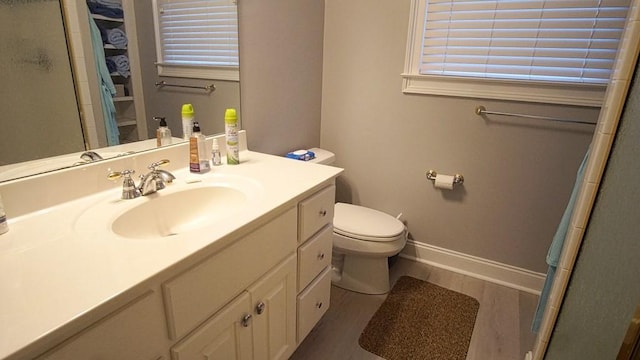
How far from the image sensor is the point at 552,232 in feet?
6.39

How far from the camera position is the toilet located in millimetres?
1853

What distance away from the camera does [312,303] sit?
1.44m

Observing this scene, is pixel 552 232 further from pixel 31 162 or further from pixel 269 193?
pixel 31 162

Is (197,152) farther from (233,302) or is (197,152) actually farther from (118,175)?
(233,302)

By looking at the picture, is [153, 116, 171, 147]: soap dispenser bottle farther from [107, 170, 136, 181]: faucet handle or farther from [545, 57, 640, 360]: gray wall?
[545, 57, 640, 360]: gray wall

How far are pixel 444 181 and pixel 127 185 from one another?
1642mm

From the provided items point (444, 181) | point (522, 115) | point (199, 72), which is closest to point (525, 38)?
point (522, 115)

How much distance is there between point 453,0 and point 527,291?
1.69m

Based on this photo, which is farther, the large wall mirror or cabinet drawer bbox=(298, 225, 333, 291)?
cabinet drawer bbox=(298, 225, 333, 291)

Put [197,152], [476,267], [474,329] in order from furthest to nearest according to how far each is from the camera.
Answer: [476,267]
[474,329]
[197,152]

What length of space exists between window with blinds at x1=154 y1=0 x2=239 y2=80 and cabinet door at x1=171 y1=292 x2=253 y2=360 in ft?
2.93

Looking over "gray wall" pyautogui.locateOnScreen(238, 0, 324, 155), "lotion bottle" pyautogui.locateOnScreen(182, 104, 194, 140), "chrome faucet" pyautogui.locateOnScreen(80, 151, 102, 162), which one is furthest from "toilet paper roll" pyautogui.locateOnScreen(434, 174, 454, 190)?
"chrome faucet" pyautogui.locateOnScreen(80, 151, 102, 162)

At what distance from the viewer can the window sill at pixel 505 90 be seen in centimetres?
171

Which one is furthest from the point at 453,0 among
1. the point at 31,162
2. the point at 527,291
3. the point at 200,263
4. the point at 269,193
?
the point at 31,162
